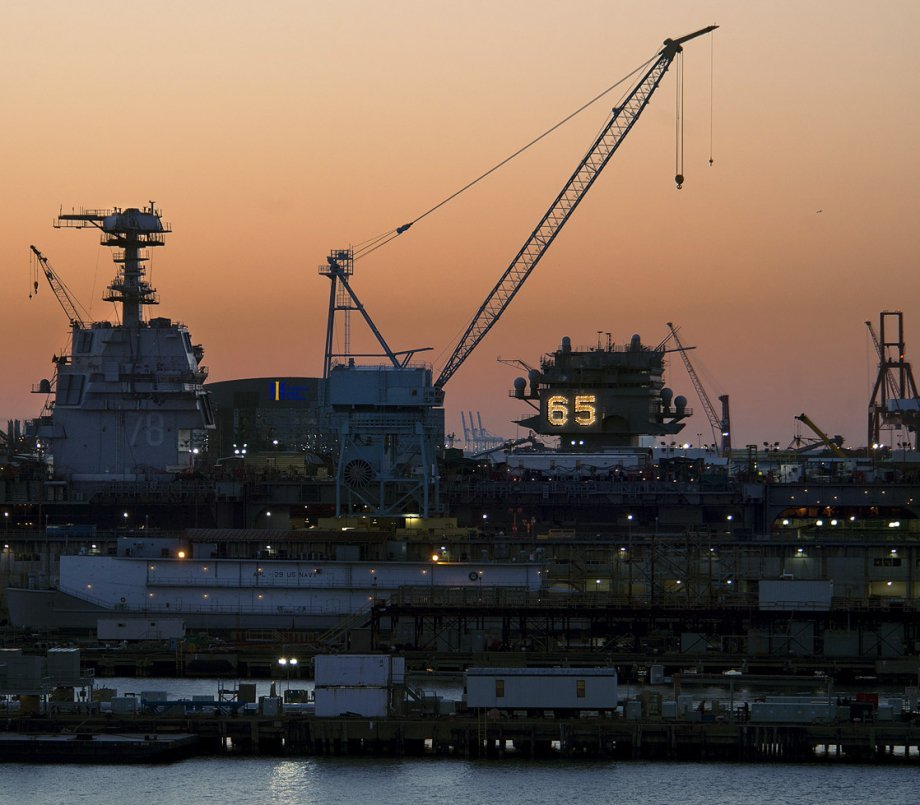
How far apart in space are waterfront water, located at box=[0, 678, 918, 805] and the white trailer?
8.80 ft

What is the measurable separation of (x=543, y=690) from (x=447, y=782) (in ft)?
21.8

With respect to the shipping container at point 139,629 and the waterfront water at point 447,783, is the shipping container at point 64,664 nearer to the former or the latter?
the waterfront water at point 447,783

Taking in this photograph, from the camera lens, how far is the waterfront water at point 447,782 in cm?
6594

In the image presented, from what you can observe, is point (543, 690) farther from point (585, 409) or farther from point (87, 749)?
point (585, 409)

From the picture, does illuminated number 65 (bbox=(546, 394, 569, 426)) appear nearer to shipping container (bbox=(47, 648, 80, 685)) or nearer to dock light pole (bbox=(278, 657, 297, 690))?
dock light pole (bbox=(278, 657, 297, 690))

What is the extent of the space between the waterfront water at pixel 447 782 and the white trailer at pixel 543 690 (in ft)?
8.80

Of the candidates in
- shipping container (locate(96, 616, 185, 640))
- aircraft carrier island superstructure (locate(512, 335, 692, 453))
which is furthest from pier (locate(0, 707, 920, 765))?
aircraft carrier island superstructure (locate(512, 335, 692, 453))

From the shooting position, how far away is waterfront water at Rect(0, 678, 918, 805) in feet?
216

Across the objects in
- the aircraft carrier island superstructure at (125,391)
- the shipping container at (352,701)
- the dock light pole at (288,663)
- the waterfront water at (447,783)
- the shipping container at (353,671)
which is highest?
the aircraft carrier island superstructure at (125,391)

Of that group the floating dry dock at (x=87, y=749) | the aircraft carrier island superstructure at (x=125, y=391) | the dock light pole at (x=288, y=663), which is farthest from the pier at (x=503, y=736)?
the aircraft carrier island superstructure at (x=125, y=391)

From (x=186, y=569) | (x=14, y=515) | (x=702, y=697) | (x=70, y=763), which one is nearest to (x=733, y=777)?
(x=702, y=697)

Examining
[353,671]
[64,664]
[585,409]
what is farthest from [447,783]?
[585,409]

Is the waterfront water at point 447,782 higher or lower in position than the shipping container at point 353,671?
lower

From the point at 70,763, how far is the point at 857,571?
159 feet
